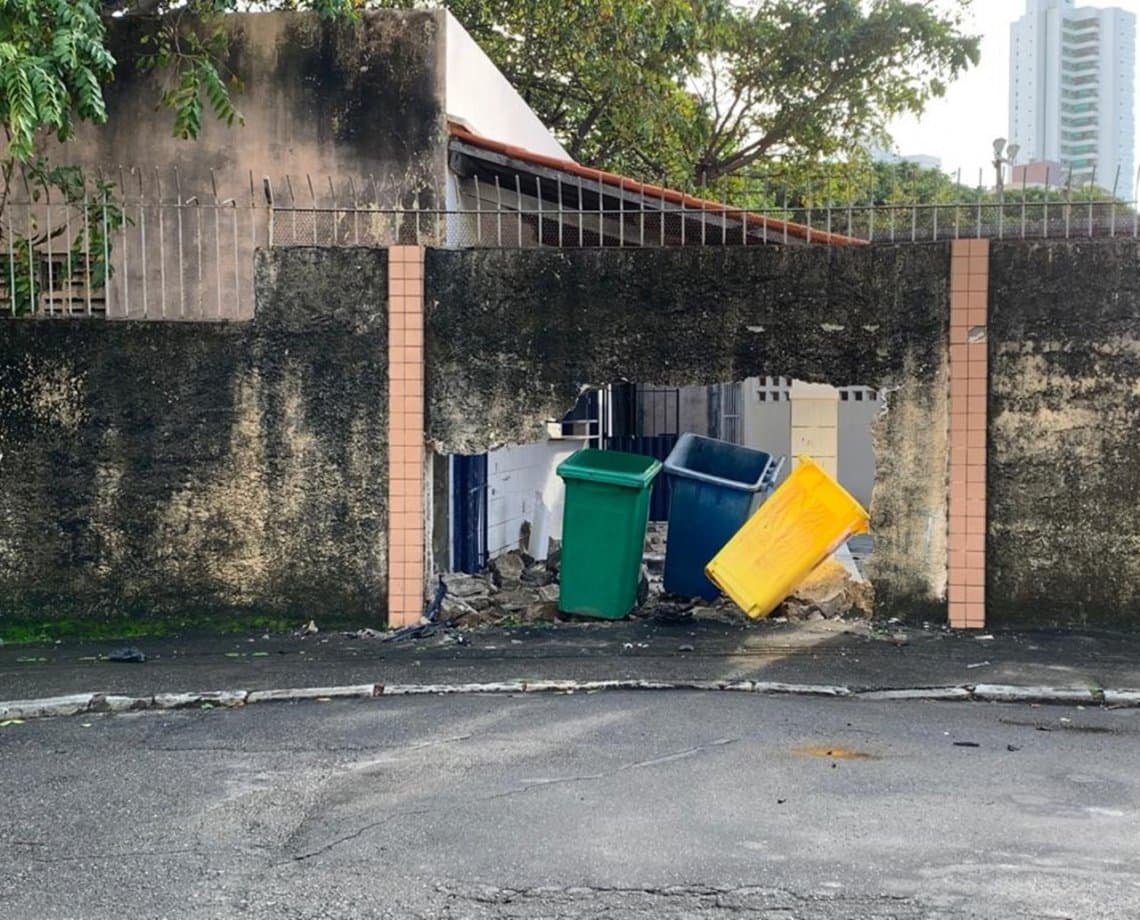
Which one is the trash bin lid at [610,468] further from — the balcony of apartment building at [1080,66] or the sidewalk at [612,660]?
the balcony of apartment building at [1080,66]

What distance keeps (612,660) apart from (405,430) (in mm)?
2103

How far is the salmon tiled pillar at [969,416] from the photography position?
743 cm

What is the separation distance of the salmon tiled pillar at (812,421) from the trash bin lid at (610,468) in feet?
28.3

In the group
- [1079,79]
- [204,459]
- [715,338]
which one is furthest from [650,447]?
[1079,79]

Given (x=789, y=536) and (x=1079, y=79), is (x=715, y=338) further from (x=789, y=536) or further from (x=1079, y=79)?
(x=1079, y=79)

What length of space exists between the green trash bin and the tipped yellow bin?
68cm

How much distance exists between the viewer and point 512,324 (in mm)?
7742

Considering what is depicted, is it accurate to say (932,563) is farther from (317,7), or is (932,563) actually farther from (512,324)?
(317,7)

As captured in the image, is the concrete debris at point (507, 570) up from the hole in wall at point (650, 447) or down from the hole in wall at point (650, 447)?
down

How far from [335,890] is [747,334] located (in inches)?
193

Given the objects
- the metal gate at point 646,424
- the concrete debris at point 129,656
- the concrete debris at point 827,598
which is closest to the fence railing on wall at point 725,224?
the concrete debris at point 827,598

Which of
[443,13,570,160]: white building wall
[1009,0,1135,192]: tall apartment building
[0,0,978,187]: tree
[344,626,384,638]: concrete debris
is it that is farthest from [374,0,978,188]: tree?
[1009,0,1135,192]: tall apartment building

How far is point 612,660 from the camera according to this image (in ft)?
22.4

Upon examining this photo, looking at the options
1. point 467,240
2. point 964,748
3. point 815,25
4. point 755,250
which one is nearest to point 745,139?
point 815,25
